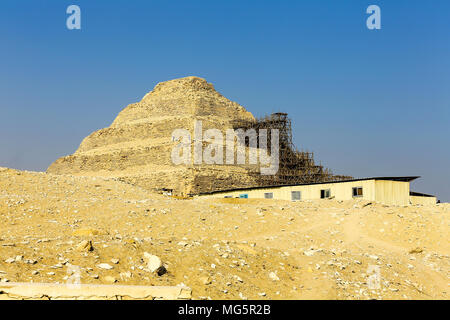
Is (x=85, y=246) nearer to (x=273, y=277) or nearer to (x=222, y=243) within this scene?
(x=222, y=243)

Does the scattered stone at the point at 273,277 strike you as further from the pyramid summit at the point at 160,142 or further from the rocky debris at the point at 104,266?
the pyramid summit at the point at 160,142

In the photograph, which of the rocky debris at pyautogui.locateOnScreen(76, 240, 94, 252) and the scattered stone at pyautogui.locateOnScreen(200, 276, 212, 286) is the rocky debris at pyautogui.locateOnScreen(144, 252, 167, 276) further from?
the rocky debris at pyautogui.locateOnScreen(76, 240, 94, 252)

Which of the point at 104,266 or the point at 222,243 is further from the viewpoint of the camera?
the point at 222,243

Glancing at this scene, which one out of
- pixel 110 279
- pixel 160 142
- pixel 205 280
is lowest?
pixel 205 280

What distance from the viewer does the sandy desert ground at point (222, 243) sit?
10393 millimetres

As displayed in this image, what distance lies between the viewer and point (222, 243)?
13391 millimetres

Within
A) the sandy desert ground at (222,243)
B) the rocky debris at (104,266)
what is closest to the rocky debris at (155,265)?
the sandy desert ground at (222,243)

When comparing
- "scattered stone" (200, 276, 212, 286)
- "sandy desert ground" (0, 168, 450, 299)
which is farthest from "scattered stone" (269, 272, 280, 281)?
"scattered stone" (200, 276, 212, 286)

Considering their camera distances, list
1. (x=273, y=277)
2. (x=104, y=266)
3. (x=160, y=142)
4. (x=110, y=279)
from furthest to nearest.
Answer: (x=160, y=142)
(x=273, y=277)
(x=104, y=266)
(x=110, y=279)

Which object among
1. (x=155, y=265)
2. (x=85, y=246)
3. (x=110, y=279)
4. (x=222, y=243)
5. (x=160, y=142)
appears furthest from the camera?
(x=160, y=142)

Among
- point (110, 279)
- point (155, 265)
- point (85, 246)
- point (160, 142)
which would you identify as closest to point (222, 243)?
point (155, 265)

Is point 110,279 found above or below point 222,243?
below

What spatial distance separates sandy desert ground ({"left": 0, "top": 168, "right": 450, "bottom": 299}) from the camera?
34.1 feet
